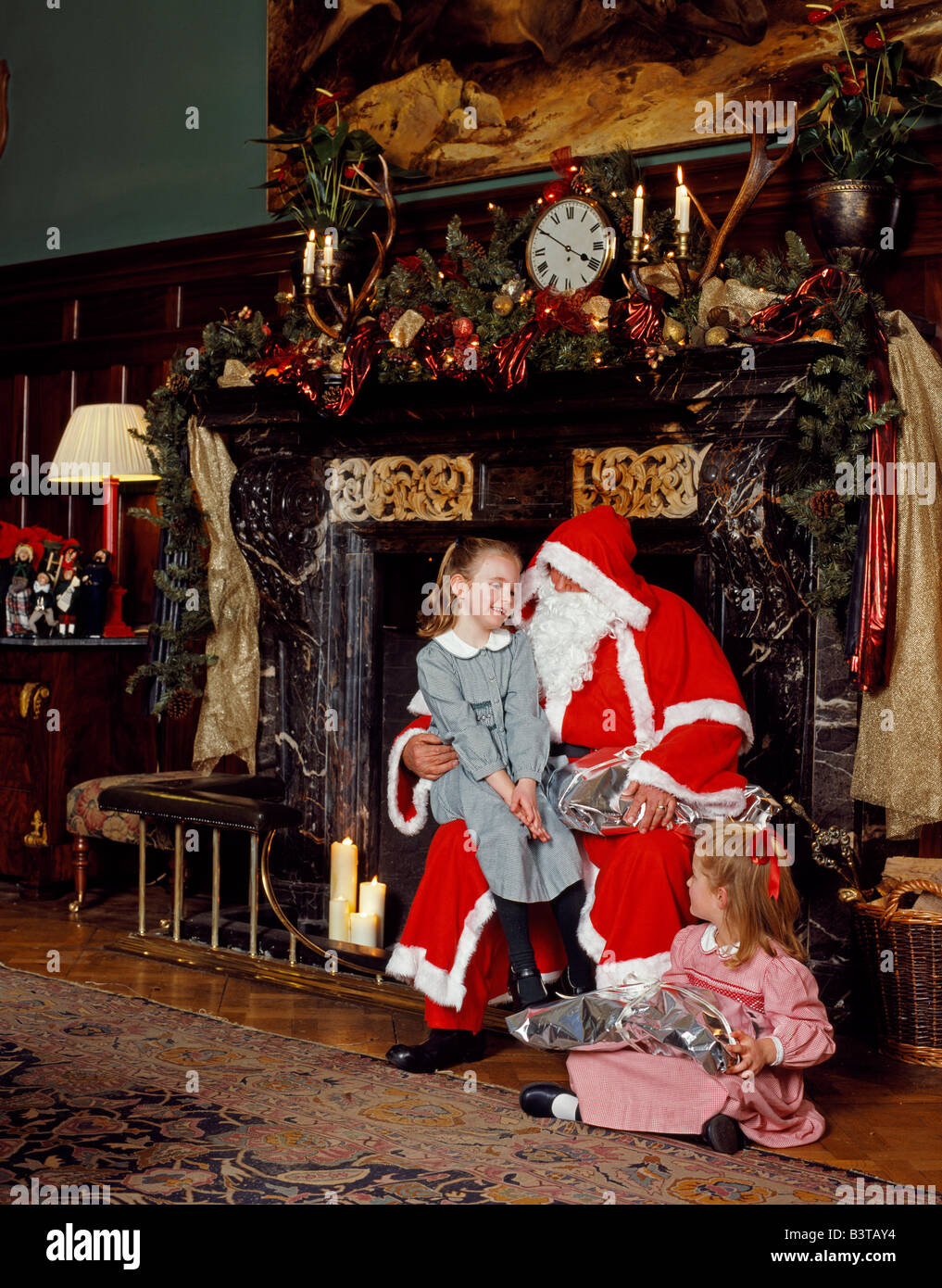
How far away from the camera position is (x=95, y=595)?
5.54 meters

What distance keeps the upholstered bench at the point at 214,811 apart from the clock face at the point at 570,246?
6.46 feet

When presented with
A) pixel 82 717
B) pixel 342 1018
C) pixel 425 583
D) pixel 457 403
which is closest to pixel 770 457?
pixel 457 403

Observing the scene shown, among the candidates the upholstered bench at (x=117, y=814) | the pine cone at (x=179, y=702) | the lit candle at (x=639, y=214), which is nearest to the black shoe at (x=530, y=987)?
the upholstered bench at (x=117, y=814)

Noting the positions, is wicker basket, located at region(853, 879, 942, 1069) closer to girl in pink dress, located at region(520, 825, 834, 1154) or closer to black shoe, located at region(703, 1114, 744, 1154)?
girl in pink dress, located at region(520, 825, 834, 1154)

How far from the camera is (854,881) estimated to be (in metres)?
3.82

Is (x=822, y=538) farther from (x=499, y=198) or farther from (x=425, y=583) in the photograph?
(x=499, y=198)

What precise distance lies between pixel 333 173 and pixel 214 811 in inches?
95.7

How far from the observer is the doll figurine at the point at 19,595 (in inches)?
219

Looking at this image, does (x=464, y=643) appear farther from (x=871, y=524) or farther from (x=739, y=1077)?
(x=739, y=1077)

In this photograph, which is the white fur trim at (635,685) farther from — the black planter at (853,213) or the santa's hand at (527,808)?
the black planter at (853,213)

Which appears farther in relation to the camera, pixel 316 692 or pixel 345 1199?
pixel 316 692

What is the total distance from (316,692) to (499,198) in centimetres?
196

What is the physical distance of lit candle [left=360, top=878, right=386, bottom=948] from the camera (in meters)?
4.45

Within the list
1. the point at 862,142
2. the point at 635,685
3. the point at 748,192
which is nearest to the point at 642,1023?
the point at 635,685
